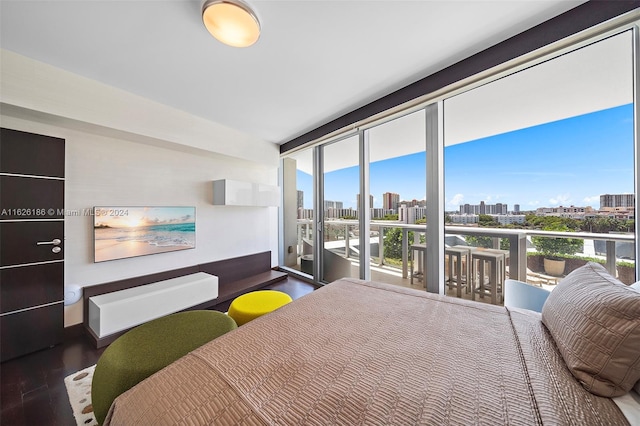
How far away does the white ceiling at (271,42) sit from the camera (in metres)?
1.44

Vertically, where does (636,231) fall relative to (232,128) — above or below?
below

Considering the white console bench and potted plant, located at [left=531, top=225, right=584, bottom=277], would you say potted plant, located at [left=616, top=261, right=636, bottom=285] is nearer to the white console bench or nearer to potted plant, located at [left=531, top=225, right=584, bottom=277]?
potted plant, located at [left=531, top=225, right=584, bottom=277]

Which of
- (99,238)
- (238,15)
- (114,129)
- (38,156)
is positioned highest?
(238,15)

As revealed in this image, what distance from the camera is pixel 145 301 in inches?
89.4

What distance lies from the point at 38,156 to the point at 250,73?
2.08 m

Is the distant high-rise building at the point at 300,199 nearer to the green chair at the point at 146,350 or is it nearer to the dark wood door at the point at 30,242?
the green chair at the point at 146,350

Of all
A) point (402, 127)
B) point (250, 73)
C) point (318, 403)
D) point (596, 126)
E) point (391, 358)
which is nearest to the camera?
point (318, 403)

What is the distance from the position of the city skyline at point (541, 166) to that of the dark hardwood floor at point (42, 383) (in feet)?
11.1

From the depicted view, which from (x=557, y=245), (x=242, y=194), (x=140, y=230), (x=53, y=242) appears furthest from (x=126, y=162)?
(x=557, y=245)

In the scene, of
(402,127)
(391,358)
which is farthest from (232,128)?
(391,358)

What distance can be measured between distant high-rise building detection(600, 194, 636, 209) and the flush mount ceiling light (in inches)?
110

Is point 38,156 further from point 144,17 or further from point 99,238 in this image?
point 144,17

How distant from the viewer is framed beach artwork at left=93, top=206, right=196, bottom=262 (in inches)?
94.0

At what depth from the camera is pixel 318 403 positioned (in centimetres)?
71
